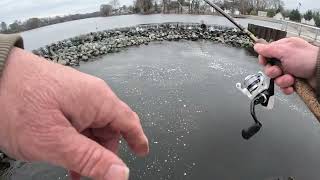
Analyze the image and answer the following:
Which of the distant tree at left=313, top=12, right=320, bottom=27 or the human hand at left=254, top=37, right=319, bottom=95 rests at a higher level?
the human hand at left=254, top=37, right=319, bottom=95

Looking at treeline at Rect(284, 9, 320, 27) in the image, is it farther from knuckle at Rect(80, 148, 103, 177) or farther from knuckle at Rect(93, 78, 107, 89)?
knuckle at Rect(80, 148, 103, 177)

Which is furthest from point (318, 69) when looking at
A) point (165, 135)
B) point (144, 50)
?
point (144, 50)

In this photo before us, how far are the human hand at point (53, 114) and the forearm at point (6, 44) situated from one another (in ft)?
0.07

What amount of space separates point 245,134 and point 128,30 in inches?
1256

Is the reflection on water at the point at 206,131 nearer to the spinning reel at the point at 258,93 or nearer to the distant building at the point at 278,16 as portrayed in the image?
the spinning reel at the point at 258,93

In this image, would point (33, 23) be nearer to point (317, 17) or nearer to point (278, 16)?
point (278, 16)

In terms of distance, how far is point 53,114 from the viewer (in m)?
1.17

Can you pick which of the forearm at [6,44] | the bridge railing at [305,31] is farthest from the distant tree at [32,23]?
the forearm at [6,44]

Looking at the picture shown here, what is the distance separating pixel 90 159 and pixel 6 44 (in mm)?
581

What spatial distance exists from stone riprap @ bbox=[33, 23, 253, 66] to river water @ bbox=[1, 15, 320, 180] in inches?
253

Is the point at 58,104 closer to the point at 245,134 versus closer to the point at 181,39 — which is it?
the point at 245,134

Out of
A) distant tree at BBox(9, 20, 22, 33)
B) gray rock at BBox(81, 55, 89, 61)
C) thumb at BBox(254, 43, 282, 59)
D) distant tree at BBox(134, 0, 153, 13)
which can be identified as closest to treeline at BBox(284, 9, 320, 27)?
distant tree at BBox(134, 0, 153, 13)

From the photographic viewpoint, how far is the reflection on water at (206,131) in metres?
9.80

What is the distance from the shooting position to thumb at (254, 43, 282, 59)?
10.1 feet
